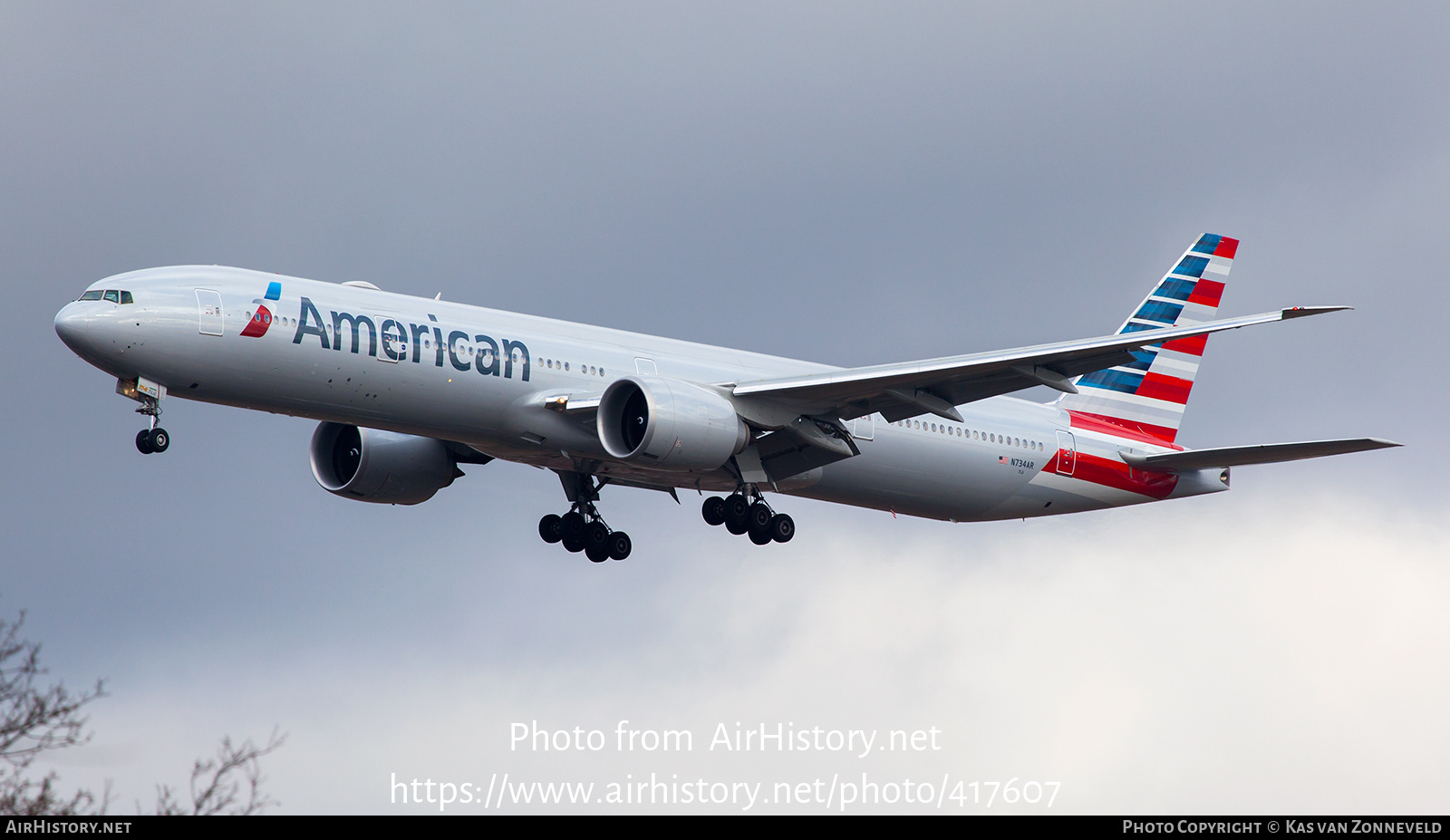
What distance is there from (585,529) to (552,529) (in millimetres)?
893

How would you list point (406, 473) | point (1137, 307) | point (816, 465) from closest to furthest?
point (816, 465)
point (406, 473)
point (1137, 307)

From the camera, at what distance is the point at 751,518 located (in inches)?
1451

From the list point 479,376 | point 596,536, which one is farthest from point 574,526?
point 479,376

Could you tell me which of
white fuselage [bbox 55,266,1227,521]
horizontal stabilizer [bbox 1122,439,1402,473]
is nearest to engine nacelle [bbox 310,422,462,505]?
white fuselage [bbox 55,266,1227,521]

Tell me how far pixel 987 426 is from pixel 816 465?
548 centimetres

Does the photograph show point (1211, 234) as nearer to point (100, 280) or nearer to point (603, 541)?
point (603, 541)

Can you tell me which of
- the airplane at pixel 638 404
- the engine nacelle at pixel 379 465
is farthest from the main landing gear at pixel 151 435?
the engine nacelle at pixel 379 465

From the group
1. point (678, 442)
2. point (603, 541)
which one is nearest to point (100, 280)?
point (678, 442)

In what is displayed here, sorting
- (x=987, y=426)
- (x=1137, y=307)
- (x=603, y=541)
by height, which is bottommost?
(x=603, y=541)

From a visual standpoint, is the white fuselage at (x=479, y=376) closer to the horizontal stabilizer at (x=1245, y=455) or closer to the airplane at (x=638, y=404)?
the airplane at (x=638, y=404)

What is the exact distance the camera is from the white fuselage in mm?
30078

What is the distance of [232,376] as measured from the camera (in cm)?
3036

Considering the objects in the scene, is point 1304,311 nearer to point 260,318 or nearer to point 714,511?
point 714,511

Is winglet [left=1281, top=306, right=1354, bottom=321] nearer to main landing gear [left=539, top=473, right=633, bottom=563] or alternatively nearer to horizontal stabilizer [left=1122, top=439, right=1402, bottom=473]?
horizontal stabilizer [left=1122, top=439, right=1402, bottom=473]
